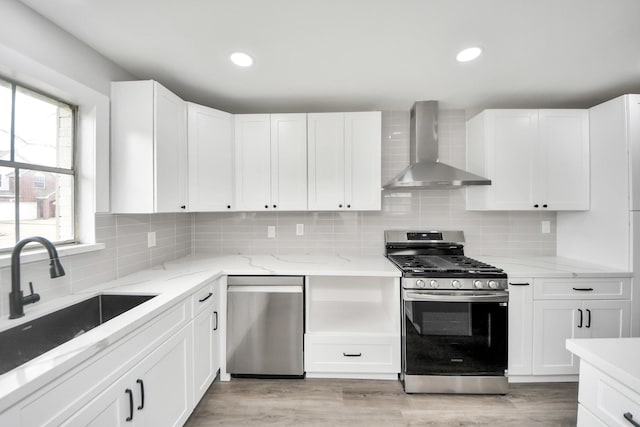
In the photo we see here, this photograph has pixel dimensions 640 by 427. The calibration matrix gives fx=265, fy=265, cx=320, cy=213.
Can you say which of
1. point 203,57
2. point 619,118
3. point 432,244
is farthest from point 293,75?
point 619,118

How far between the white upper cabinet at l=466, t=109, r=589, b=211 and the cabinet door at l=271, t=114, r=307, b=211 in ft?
5.54

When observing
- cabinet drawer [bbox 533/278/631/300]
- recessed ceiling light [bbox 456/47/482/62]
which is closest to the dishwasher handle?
cabinet drawer [bbox 533/278/631/300]

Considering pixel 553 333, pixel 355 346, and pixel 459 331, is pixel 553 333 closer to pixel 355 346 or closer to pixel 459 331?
pixel 459 331

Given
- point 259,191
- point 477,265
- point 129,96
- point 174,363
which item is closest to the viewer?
point 174,363

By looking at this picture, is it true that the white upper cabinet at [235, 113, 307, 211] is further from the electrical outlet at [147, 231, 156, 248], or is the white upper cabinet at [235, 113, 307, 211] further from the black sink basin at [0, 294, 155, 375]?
the black sink basin at [0, 294, 155, 375]

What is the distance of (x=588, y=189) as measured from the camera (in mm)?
2359

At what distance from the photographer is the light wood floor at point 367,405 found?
176 centimetres

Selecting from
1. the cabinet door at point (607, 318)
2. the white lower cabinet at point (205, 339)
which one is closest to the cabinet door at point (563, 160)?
the cabinet door at point (607, 318)

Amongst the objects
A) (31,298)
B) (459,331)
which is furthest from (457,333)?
(31,298)

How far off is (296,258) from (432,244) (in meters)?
1.39

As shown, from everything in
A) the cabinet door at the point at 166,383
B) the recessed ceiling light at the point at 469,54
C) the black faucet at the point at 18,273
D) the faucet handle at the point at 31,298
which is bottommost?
the cabinet door at the point at 166,383

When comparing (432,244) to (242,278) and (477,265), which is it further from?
(242,278)

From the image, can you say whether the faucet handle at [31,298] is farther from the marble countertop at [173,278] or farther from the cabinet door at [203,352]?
the cabinet door at [203,352]

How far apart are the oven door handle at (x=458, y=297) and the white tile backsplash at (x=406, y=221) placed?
2.64 feet
